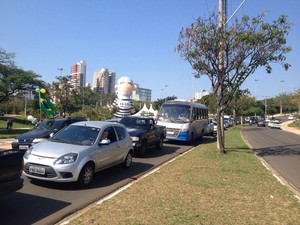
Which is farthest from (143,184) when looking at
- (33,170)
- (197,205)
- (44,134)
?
(44,134)

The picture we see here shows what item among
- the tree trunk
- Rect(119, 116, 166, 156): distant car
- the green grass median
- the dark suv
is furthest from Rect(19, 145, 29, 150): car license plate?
the tree trunk

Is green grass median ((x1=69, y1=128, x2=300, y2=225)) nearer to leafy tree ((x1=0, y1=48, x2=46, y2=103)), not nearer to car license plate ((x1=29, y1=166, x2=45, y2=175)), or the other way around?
car license plate ((x1=29, y1=166, x2=45, y2=175))

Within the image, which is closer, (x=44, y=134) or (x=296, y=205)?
(x=296, y=205)

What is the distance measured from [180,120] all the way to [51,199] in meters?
14.5

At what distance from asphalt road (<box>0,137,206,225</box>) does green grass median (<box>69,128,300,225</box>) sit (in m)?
0.53

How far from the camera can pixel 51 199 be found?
7.15 meters

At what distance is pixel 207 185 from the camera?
8.57 m

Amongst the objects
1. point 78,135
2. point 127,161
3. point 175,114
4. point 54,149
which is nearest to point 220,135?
point 175,114

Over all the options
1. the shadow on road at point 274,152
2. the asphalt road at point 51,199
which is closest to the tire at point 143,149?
the asphalt road at point 51,199

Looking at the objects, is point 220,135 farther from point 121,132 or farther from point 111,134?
point 111,134

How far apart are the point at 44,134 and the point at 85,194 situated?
648 cm

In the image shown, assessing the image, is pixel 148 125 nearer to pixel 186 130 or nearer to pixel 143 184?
pixel 186 130

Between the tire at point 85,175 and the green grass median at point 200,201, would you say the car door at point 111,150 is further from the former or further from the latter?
the green grass median at point 200,201

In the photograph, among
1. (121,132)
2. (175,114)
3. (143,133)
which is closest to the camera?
(121,132)
